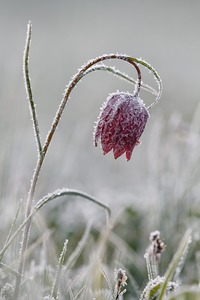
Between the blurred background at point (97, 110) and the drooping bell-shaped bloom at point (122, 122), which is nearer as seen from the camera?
the drooping bell-shaped bloom at point (122, 122)

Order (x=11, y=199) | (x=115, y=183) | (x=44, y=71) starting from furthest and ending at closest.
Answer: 1. (x=44, y=71)
2. (x=115, y=183)
3. (x=11, y=199)

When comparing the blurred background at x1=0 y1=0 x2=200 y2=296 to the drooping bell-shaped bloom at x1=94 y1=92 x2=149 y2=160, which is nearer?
the drooping bell-shaped bloom at x1=94 y1=92 x2=149 y2=160

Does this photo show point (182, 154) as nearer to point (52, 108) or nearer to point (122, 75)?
point (122, 75)

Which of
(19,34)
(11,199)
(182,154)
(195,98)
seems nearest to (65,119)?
Answer: (195,98)

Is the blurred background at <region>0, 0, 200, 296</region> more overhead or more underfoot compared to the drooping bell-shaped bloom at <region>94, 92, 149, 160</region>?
more overhead

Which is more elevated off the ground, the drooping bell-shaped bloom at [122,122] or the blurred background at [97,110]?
the blurred background at [97,110]
